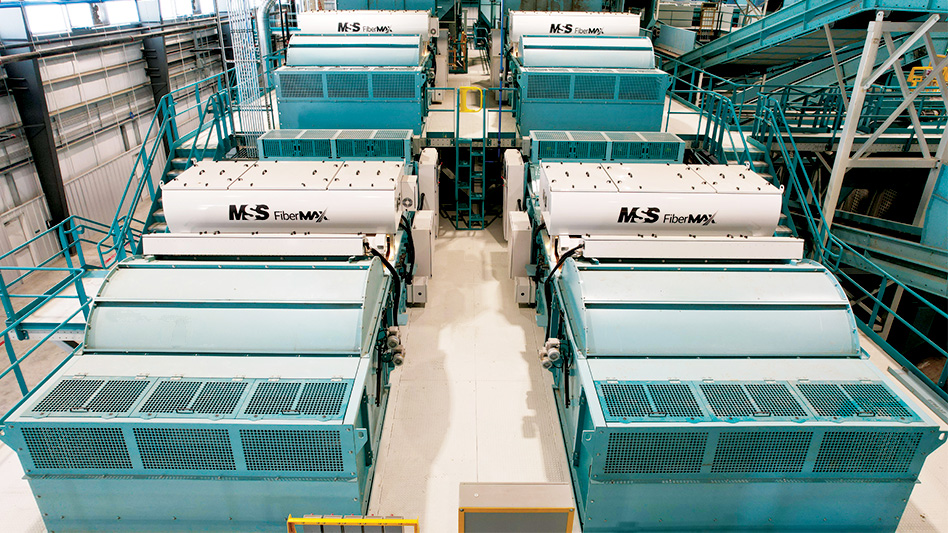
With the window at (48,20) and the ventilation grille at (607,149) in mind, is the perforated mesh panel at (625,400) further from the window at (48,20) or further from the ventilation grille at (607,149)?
the window at (48,20)

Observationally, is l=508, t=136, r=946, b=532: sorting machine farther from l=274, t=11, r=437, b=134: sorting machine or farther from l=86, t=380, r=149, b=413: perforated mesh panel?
l=274, t=11, r=437, b=134: sorting machine

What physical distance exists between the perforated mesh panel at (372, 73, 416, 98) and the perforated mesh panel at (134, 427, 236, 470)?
744 centimetres

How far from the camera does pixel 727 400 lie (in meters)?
4.36

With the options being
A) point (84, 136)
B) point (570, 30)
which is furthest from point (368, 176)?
point (84, 136)

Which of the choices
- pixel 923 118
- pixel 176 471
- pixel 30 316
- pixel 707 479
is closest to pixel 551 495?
pixel 707 479

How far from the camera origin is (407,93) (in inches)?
398

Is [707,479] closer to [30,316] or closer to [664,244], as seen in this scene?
[664,244]

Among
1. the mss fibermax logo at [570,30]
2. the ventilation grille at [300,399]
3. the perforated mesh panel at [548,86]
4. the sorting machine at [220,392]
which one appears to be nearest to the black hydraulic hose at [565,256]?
the sorting machine at [220,392]

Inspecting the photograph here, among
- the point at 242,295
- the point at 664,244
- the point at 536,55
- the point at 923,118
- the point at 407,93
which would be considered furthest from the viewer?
the point at 923,118

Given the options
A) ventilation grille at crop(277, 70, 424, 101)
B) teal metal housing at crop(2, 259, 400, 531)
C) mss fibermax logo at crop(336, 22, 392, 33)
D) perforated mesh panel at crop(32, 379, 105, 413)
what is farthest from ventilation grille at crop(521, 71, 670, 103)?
perforated mesh panel at crop(32, 379, 105, 413)

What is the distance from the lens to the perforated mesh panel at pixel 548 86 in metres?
10.3

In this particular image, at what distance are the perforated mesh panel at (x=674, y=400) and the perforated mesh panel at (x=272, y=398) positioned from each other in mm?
2867

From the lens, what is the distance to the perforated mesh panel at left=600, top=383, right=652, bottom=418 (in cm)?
424

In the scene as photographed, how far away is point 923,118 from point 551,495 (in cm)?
1322
